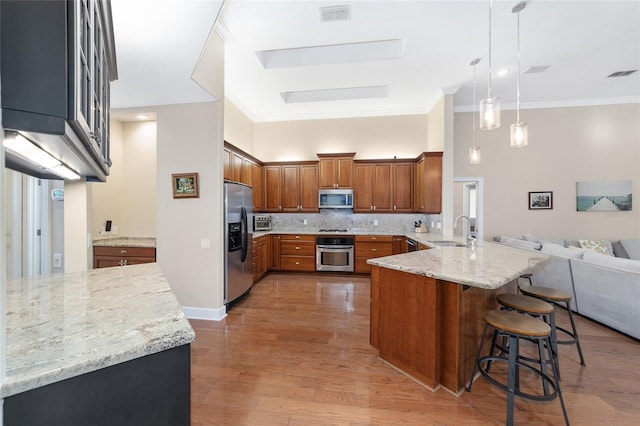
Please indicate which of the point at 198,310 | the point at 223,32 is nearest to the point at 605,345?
the point at 198,310

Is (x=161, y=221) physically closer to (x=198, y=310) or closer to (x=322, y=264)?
(x=198, y=310)

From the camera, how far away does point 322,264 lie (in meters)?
5.27

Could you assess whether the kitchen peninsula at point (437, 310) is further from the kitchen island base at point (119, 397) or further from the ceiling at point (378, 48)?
the ceiling at point (378, 48)

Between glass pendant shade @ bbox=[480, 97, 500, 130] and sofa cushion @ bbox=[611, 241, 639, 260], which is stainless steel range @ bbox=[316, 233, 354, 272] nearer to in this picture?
glass pendant shade @ bbox=[480, 97, 500, 130]

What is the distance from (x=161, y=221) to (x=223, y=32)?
243 centimetres

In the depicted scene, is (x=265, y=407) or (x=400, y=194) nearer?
(x=265, y=407)

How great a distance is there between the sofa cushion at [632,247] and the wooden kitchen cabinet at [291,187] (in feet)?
19.5

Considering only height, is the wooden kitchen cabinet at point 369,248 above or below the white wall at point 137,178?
below

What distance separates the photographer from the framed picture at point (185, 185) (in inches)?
126

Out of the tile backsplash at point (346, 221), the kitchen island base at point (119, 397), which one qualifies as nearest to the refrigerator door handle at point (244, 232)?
the tile backsplash at point (346, 221)

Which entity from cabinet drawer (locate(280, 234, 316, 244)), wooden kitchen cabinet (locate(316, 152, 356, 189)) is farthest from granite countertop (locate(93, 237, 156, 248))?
wooden kitchen cabinet (locate(316, 152, 356, 189))

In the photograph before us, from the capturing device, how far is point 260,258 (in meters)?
4.89

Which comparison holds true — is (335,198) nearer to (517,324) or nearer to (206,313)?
(206,313)

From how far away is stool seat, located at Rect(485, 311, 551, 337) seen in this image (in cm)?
162
